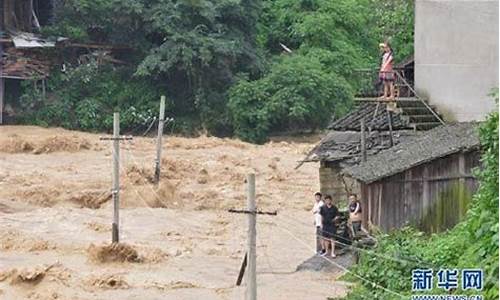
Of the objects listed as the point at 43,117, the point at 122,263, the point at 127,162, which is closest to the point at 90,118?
the point at 43,117

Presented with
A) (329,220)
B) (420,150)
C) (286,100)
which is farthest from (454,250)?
(286,100)

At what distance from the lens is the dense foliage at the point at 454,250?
40.0 ft

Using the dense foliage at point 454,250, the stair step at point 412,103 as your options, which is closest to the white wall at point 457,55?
the stair step at point 412,103

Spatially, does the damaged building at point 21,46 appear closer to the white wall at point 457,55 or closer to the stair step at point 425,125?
the white wall at point 457,55

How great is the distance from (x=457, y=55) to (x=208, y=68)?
844 inches

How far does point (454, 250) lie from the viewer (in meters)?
13.9

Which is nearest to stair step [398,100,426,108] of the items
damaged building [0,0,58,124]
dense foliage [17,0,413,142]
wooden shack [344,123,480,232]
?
wooden shack [344,123,480,232]

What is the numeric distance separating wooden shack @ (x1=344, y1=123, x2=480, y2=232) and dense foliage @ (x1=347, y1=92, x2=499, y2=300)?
99 cm

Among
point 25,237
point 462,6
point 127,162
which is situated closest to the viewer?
point 462,6

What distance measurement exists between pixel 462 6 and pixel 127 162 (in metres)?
15.8

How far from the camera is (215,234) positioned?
86.8ft

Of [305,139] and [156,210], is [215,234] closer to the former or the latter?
[156,210]

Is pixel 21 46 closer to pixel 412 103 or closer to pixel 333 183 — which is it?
pixel 333 183

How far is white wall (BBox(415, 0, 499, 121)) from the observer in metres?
21.4
